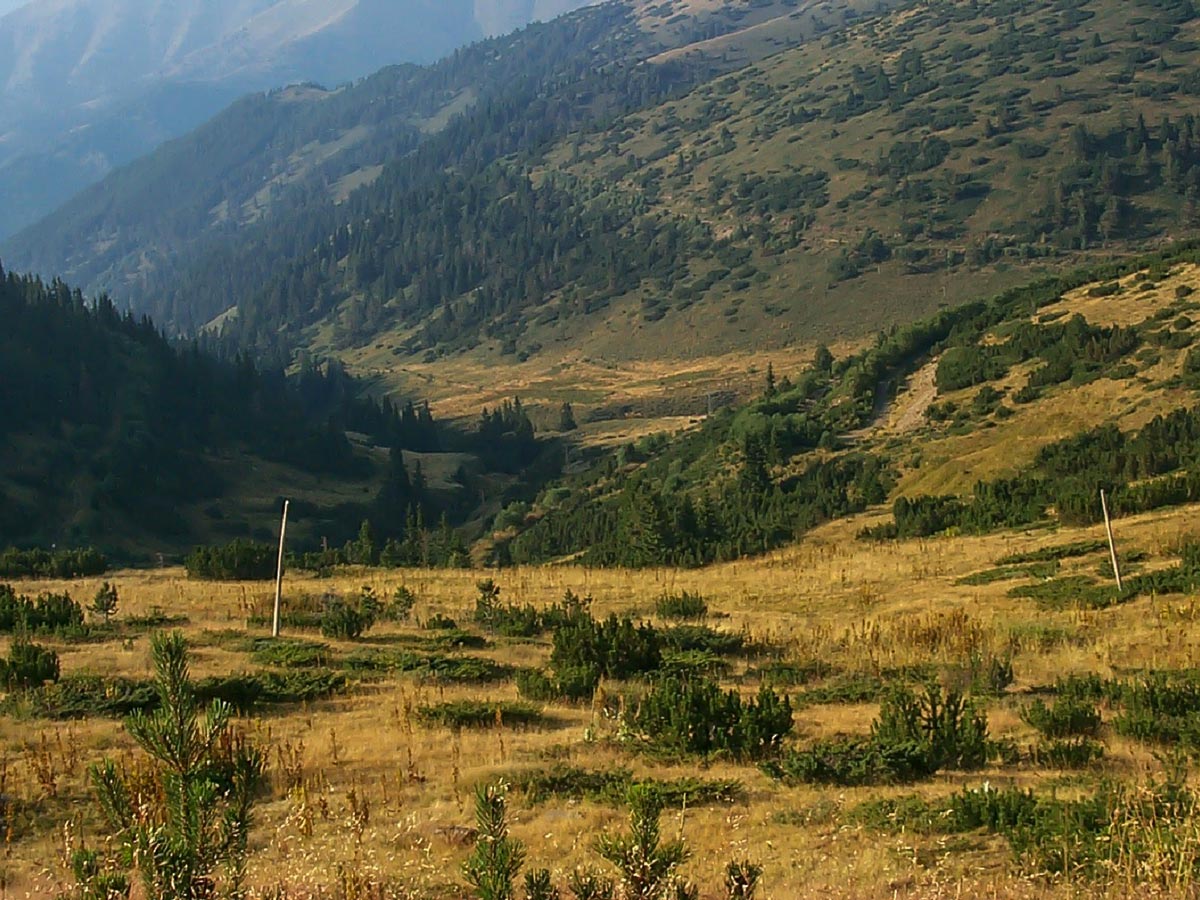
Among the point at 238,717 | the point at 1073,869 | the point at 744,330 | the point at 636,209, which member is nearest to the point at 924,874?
Result: the point at 1073,869

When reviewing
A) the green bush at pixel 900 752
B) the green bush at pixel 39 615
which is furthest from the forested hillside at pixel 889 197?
the green bush at pixel 900 752

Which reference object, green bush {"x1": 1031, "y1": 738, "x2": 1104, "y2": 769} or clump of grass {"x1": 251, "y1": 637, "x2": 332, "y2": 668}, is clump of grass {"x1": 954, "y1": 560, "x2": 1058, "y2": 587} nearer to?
green bush {"x1": 1031, "y1": 738, "x2": 1104, "y2": 769}

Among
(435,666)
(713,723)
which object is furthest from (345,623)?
(713,723)

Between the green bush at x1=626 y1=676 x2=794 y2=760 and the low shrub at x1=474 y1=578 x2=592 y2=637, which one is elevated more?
the green bush at x1=626 y1=676 x2=794 y2=760

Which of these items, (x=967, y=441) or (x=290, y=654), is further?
(x=967, y=441)

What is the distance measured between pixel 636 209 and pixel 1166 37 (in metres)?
84.7

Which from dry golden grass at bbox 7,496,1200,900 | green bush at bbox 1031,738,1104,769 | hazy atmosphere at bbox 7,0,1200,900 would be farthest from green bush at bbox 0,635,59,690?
green bush at bbox 1031,738,1104,769

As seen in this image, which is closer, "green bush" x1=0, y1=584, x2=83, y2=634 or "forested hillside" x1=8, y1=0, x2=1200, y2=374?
"green bush" x1=0, y1=584, x2=83, y2=634

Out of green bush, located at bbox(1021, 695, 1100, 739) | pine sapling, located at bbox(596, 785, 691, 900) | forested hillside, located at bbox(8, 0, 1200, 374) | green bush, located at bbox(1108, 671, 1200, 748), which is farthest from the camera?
forested hillside, located at bbox(8, 0, 1200, 374)

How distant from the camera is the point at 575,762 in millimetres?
10367

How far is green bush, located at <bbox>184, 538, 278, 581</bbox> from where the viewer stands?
28.5m

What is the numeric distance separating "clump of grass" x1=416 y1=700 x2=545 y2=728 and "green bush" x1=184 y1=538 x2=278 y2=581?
17.9 meters

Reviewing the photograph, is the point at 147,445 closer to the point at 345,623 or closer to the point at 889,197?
the point at 345,623

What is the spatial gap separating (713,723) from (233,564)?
21.0 meters
